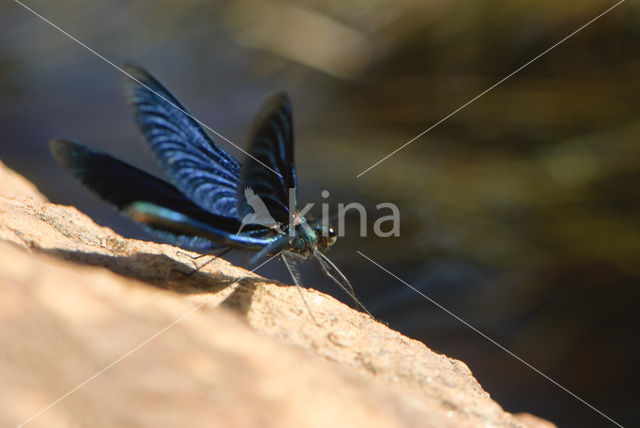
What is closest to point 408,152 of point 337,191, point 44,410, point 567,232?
point 337,191

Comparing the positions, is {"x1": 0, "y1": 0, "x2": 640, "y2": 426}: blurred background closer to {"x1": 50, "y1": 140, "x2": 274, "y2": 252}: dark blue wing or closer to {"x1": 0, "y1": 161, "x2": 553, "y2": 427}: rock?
{"x1": 50, "y1": 140, "x2": 274, "y2": 252}: dark blue wing

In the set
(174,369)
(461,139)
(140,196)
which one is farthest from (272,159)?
(461,139)

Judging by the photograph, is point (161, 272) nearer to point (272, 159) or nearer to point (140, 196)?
point (140, 196)

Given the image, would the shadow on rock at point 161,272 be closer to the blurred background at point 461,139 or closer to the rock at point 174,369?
the rock at point 174,369

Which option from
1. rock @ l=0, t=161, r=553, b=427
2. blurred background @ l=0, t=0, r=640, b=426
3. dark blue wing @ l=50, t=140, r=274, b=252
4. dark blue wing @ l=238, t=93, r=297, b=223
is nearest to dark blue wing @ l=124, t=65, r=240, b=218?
dark blue wing @ l=50, t=140, r=274, b=252

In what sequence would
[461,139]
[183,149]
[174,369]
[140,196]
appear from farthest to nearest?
[461,139], [183,149], [140,196], [174,369]

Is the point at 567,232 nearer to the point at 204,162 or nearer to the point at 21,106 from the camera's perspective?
the point at 204,162
